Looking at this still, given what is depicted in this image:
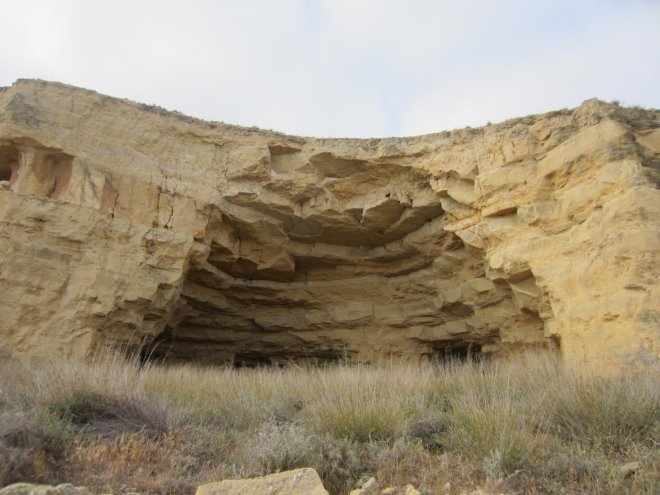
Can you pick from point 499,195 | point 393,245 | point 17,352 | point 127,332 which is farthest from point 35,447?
point 393,245

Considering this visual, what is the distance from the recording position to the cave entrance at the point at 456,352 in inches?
428

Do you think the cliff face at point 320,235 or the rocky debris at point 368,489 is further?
the cliff face at point 320,235

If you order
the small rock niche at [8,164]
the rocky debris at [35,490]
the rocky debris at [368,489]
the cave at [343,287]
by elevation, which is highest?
the small rock niche at [8,164]

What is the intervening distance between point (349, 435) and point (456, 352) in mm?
7270

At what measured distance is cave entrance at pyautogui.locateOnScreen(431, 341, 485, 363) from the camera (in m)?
10.9

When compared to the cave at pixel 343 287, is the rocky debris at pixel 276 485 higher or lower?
lower

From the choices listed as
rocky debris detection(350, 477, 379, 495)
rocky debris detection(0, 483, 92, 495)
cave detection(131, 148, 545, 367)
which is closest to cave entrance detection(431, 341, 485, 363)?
cave detection(131, 148, 545, 367)

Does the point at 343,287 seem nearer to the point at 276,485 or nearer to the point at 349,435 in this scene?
the point at 349,435

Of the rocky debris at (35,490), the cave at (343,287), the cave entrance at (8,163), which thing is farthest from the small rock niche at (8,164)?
the rocky debris at (35,490)

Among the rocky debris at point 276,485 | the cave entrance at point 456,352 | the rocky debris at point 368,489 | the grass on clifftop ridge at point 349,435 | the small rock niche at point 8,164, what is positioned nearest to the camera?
the rocky debris at point 276,485

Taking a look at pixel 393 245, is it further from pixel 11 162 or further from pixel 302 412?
pixel 11 162

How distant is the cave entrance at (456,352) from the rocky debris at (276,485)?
7.63m

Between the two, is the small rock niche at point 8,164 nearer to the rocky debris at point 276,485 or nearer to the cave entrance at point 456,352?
the rocky debris at point 276,485

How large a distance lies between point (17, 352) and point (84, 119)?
13.2 feet
